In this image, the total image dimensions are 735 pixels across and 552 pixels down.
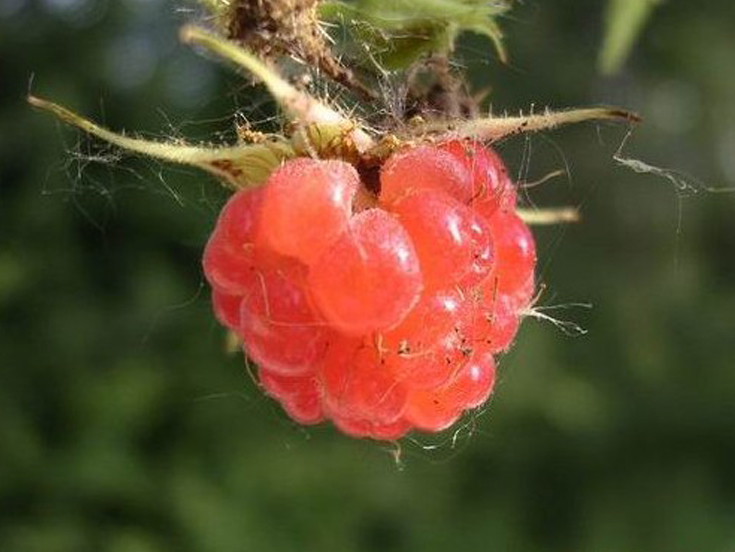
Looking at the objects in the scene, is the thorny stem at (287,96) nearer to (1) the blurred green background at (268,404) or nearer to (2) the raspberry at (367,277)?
(2) the raspberry at (367,277)

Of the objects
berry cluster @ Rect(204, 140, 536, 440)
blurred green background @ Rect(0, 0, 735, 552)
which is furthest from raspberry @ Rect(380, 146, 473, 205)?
blurred green background @ Rect(0, 0, 735, 552)

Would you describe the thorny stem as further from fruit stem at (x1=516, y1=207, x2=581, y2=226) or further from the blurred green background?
the blurred green background

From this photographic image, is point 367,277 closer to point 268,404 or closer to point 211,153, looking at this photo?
point 211,153

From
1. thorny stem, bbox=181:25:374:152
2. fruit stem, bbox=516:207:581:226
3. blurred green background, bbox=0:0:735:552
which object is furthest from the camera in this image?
blurred green background, bbox=0:0:735:552

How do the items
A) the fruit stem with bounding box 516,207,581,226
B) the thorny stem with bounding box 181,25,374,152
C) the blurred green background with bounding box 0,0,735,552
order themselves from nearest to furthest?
1. the thorny stem with bounding box 181,25,374,152
2. the fruit stem with bounding box 516,207,581,226
3. the blurred green background with bounding box 0,0,735,552

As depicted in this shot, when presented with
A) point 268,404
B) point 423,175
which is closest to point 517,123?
point 423,175

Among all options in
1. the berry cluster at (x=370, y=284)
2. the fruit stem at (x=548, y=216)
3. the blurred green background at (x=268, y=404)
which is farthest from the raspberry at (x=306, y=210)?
the blurred green background at (x=268, y=404)
